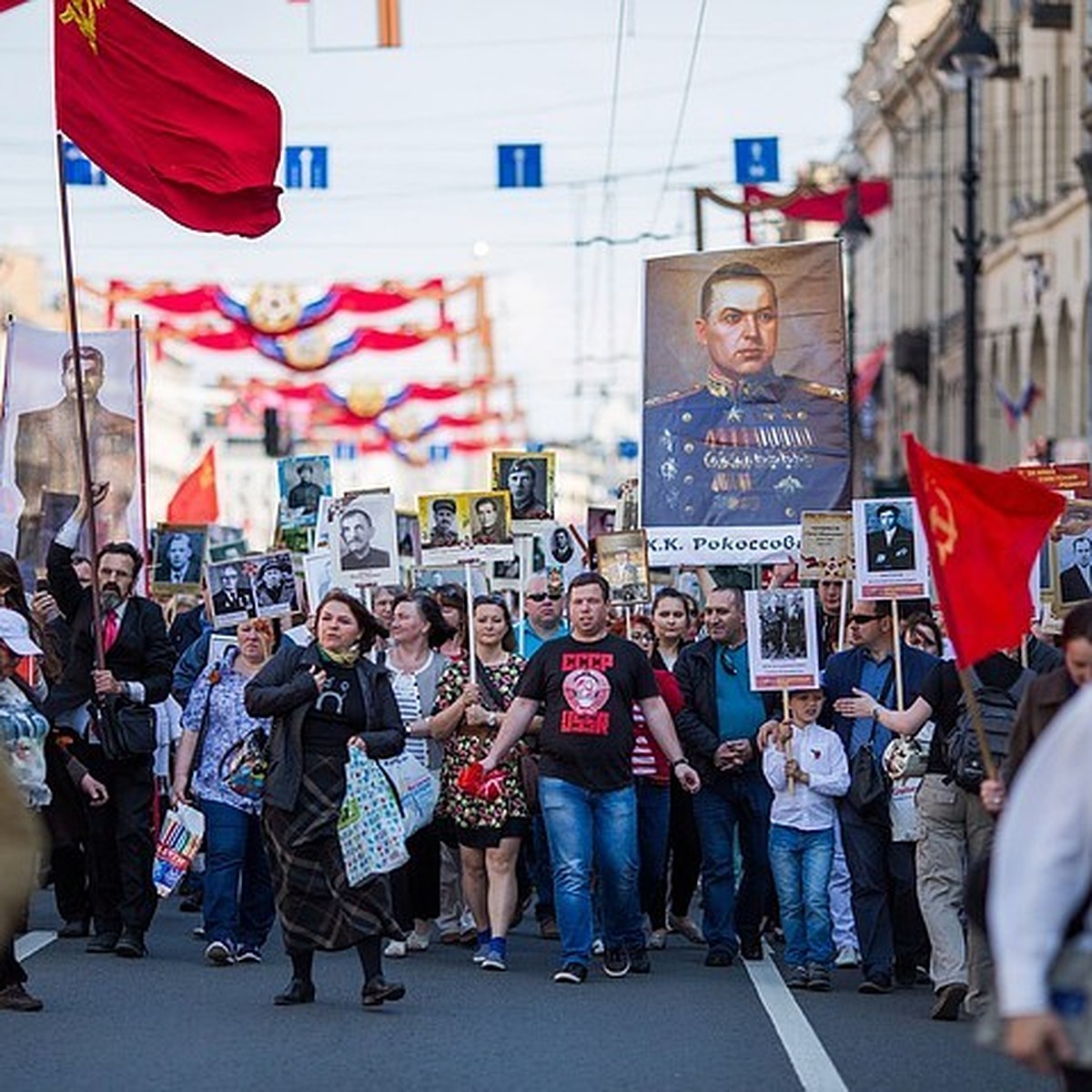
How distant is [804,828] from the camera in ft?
47.7

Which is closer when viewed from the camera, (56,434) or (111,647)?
(111,647)

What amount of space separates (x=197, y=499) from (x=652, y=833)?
1414 cm

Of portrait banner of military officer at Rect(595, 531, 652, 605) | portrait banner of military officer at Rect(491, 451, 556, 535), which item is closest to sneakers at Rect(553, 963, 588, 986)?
portrait banner of military officer at Rect(595, 531, 652, 605)

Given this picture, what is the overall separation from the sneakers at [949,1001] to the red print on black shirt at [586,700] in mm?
2124

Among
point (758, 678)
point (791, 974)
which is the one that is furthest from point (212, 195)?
point (791, 974)

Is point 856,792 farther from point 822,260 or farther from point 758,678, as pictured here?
point 822,260

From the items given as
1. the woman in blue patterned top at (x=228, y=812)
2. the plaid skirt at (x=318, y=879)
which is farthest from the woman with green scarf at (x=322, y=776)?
the woman in blue patterned top at (x=228, y=812)

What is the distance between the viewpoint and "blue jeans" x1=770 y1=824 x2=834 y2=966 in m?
14.4

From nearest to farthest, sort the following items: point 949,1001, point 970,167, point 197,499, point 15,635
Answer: point 15,635, point 949,1001, point 197,499, point 970,167

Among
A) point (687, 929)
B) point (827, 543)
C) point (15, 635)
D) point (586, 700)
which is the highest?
point (827, 543)

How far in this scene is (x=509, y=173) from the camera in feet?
105

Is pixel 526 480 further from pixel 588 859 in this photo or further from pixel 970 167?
pixel 970 167

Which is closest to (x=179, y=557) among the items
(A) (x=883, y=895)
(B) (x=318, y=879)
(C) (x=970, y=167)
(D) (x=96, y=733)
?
(D) (x=96, y=733)

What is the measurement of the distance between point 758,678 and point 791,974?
138cm
